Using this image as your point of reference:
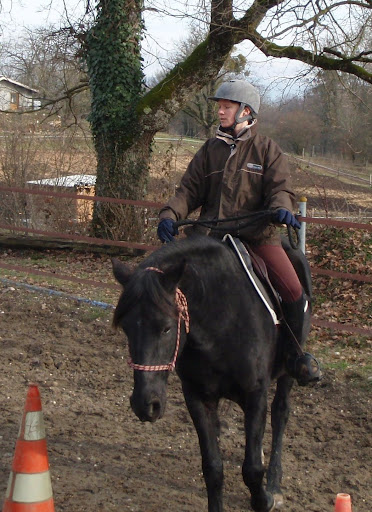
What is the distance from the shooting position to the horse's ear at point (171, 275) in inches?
123

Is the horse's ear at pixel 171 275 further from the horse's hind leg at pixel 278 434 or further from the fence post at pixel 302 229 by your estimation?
the fence post at pixel 302 229

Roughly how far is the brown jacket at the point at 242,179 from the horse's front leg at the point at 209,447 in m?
1.04

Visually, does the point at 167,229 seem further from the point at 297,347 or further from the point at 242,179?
the point at 297,347

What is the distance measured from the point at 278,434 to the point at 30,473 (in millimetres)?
1858

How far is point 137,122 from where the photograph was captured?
12.8 meters

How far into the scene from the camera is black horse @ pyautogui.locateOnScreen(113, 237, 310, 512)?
318 cm

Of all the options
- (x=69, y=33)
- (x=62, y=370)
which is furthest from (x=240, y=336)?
(x=69, y=33)

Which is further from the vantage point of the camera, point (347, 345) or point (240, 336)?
point (347, 345)

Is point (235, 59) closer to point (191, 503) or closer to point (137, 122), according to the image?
point (137, 122)

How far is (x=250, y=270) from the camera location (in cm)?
385

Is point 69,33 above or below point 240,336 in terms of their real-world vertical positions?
above

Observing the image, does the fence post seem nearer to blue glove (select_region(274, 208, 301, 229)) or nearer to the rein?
the rein

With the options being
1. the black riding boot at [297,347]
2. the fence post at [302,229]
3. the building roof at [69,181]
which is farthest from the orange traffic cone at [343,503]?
the building roof at [69,181]

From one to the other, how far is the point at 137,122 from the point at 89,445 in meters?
8.91
